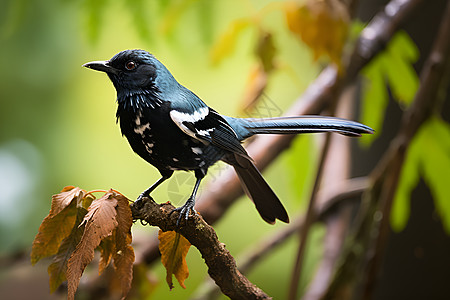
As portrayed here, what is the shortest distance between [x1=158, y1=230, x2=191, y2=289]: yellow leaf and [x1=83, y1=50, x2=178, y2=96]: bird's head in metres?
0.17

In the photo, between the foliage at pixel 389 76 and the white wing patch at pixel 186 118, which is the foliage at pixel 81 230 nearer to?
the white wing patch at pixel 186 118

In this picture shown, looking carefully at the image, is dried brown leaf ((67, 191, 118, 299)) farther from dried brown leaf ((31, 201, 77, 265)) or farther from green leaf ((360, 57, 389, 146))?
green leaf ((360, 57, 389, 146))

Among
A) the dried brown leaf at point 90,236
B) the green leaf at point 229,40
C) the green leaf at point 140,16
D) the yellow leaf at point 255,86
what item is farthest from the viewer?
the green leaf at point 229,40

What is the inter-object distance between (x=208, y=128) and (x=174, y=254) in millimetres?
168

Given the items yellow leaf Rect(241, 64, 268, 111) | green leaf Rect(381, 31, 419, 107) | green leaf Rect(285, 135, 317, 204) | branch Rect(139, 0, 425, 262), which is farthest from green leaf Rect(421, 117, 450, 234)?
yellow leaf Rect(241, 64, 268, 111)

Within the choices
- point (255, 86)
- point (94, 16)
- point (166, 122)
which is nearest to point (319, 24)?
point (255, 86)

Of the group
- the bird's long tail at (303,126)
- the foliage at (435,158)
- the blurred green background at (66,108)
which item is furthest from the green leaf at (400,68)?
the bird's long tail at (303,126)

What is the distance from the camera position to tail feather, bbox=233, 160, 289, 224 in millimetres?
672

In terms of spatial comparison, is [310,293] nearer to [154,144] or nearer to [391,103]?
[391,103]

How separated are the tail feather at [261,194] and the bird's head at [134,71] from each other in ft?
0.67

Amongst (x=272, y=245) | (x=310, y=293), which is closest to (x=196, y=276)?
(x=272, y=245)

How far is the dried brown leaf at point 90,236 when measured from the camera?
0.43m

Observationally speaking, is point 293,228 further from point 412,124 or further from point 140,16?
point 140,16

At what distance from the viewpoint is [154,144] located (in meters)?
0.54
